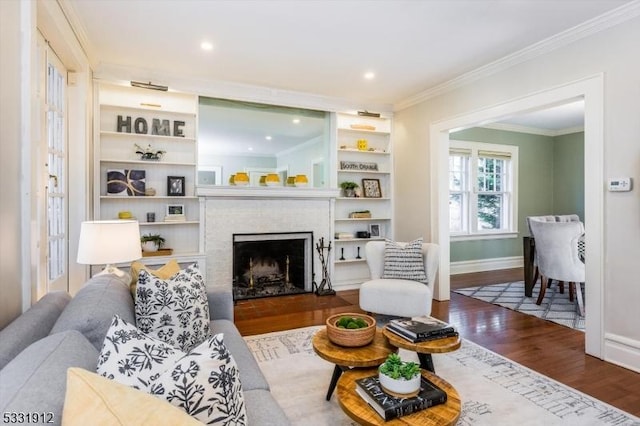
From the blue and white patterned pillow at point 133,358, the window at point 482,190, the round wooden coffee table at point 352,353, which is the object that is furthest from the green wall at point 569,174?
the blue and white patterned pillow at point 133,358

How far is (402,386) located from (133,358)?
3.52 feet

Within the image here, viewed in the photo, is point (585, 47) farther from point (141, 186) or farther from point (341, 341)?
point (141, 186)

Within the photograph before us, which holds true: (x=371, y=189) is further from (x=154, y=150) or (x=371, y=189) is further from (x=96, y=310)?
(x=96, y=310)

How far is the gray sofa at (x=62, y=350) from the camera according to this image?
0.80 metres

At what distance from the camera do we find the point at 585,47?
289 cm

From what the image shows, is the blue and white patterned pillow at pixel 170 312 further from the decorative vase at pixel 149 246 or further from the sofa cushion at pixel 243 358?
the decorative vase at pixel 149 246

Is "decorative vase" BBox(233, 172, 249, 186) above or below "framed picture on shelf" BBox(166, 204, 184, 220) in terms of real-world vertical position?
above

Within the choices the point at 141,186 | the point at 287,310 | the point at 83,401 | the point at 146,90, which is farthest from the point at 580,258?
the point at 146,90

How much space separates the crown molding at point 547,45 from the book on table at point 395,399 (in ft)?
9.99

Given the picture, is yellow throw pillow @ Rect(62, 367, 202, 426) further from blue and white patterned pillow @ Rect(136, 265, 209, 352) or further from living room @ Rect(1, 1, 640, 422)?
living room @ Rect(1, 1, 640, 422)

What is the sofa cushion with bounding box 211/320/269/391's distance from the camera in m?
1.49

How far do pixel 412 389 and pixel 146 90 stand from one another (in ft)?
13.9

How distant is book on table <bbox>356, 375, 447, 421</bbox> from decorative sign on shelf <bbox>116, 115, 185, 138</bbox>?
373cm

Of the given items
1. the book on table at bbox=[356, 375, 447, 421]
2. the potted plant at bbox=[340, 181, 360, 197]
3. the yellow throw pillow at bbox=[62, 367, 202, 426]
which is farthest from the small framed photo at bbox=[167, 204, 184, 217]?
the yellow throw pillow at bbox=[62, 367, 202, 426]
